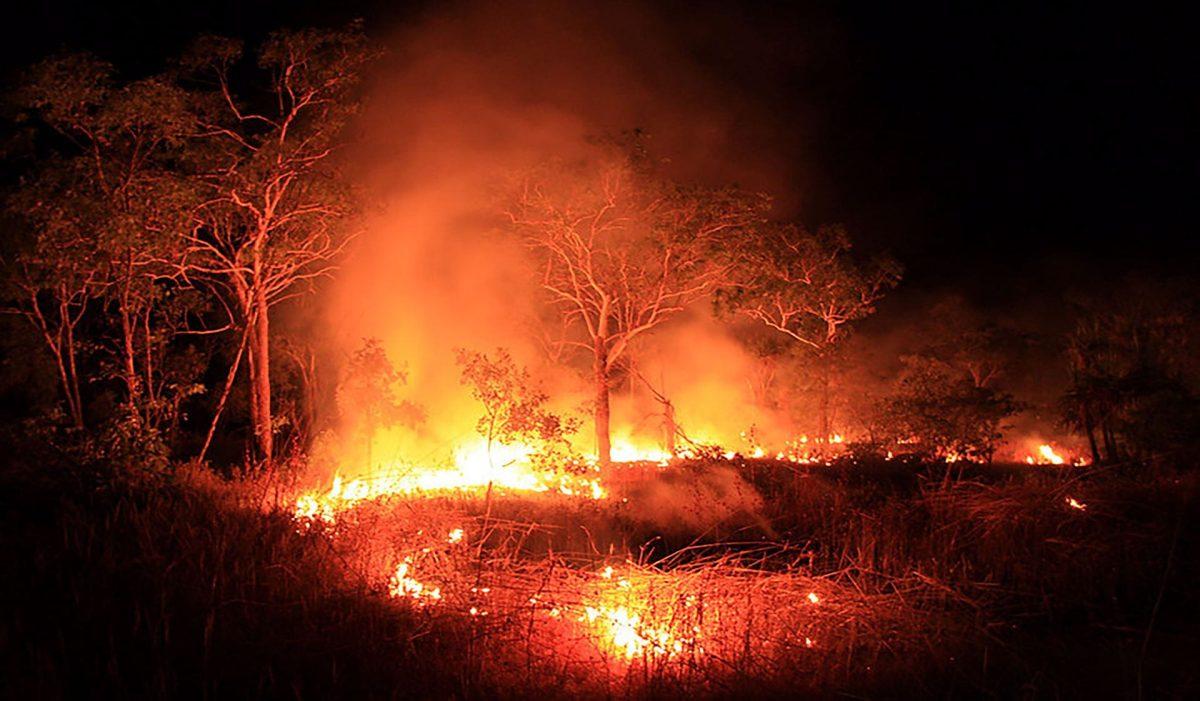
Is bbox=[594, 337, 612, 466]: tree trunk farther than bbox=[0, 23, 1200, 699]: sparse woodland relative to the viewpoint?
Yes

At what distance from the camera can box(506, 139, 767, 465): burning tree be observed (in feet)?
45.3

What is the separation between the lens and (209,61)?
35.9 feet

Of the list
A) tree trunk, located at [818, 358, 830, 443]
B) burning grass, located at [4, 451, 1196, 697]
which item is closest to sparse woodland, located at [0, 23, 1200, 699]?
burning grass, located at [4, 451, 1196, 697]

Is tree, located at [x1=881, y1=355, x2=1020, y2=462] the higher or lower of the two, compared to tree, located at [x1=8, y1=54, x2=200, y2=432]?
lower

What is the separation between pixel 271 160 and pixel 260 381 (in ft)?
11.8

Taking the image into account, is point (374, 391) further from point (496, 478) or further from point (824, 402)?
point (824, 402)

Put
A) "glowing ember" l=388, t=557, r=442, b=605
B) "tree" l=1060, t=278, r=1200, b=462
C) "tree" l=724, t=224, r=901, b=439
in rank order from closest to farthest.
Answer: "glowing ember" l=388, t=557, r=442, b=605 → "tree" l=1060, t=278, r=1200, b=462 → "tree" l=724, t=224, r=901, b=439

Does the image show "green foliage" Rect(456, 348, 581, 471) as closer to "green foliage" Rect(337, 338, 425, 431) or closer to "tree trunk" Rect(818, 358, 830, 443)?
"green foliage" Rect(337, 338, 425, 431)

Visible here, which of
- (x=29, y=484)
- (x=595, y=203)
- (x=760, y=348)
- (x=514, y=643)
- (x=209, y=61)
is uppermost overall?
(x=209, y=61)

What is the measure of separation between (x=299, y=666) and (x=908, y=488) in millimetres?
9157

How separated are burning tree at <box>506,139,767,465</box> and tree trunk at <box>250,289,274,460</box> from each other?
4.65 m

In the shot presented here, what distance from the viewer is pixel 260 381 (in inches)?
491

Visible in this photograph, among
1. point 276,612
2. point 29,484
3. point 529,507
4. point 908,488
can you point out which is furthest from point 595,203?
point 276,612

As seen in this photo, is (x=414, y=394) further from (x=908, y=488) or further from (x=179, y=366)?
(x=908, y=488)
